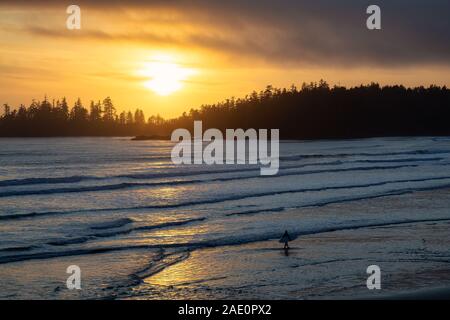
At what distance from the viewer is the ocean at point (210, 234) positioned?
42.8ft

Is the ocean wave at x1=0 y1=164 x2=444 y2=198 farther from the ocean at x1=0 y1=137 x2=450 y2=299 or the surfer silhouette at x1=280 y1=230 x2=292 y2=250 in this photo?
the surfer silhouette at x1=280 y1=230 x2=292 y2=250

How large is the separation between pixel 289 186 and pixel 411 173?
12615mm

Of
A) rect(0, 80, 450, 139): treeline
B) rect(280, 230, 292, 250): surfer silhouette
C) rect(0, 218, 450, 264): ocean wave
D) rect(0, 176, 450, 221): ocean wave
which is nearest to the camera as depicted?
rect(0, 218, 450, 264): ocean wave

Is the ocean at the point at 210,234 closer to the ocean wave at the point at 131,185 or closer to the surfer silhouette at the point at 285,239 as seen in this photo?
the ocean wave at the point at 131,185

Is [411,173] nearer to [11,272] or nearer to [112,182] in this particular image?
[112,182]

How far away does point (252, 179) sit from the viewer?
38.7 meters

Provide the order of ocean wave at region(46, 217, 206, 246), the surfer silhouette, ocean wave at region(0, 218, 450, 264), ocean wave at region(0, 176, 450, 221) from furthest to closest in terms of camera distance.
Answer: ocean wave at region(0, 176, 450, 221) < ocean wave at region(46, 217, 206, 246) < the surfer silhouette < ocean wave at region(0, 218, 450, 264)

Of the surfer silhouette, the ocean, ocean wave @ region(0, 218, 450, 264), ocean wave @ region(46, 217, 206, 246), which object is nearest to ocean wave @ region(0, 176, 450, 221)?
the ocean

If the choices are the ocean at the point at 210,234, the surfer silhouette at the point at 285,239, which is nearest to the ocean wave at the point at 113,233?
the ocean at the point at 210,234

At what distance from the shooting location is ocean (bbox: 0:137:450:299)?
13.0 m

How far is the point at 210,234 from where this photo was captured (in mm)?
18984
